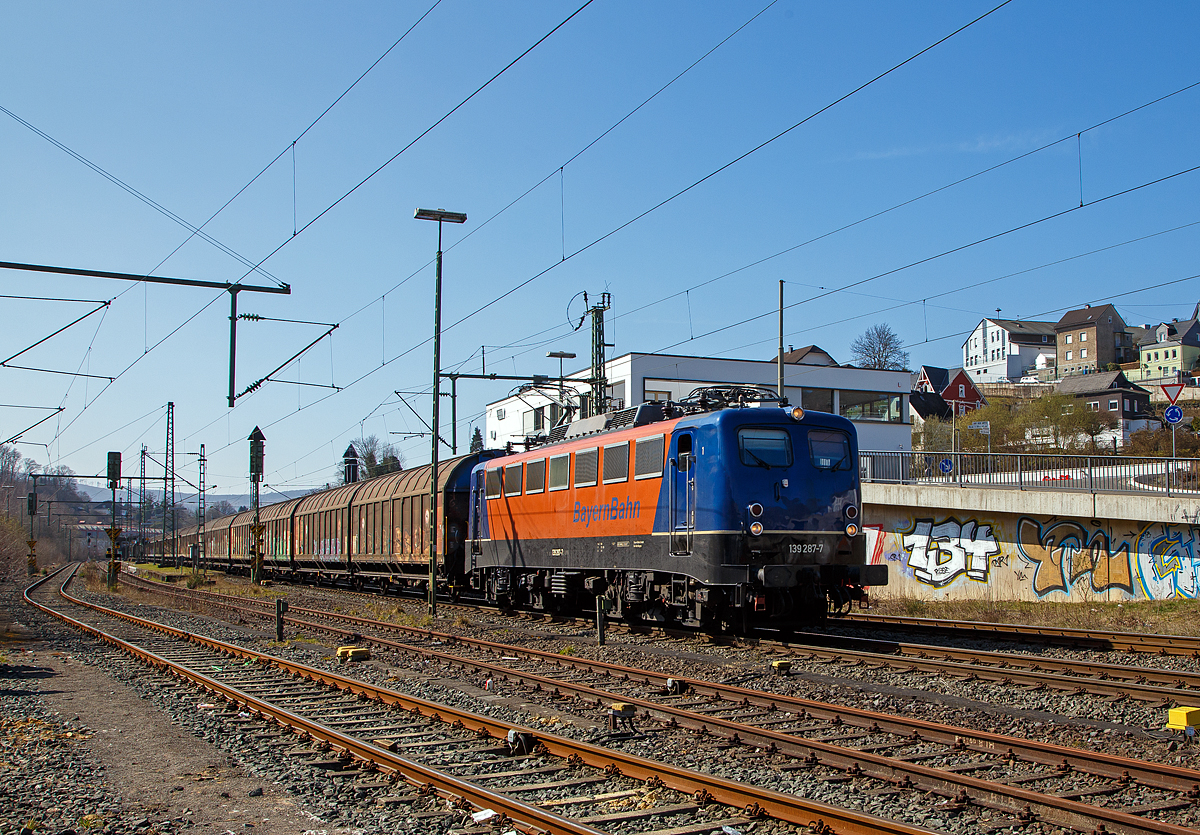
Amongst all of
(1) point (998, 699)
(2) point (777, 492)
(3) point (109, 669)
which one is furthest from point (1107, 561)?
(3) point (109, 669)

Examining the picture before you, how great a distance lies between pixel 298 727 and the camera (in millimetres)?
9312

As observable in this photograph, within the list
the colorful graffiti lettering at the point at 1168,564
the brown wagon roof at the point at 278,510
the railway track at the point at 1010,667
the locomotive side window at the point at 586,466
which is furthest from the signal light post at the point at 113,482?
the colorful graffiti lettering at the point at 1168,564

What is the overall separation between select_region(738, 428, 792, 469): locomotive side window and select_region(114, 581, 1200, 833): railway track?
396 centimetres

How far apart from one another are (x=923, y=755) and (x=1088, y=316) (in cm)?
12227

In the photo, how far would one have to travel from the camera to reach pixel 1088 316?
4537 inches

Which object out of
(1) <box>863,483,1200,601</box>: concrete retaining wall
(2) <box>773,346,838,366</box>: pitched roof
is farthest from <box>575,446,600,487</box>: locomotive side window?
(2) <box>773,346,838,366</box>: pitched roof

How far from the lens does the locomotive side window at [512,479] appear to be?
21031mm

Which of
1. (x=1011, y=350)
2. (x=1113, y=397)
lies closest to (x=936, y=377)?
(x=1011, y=350)

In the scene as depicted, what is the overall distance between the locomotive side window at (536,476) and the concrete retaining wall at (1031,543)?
8.48 metres

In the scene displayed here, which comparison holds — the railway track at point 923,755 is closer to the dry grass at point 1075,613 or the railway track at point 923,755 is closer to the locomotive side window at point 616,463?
the locomotive side window at point 616,463

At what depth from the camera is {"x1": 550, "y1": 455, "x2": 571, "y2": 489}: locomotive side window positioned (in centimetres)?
1869

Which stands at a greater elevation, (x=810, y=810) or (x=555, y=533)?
(x=555, y=533)

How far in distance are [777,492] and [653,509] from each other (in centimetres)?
214

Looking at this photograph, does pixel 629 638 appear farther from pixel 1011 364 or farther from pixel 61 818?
pixel 1011 364
